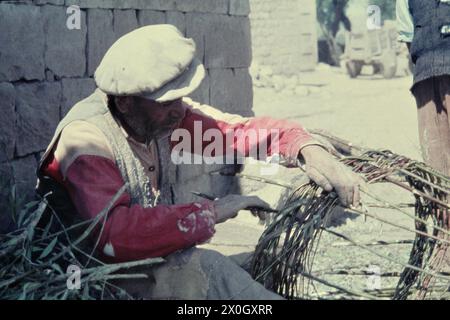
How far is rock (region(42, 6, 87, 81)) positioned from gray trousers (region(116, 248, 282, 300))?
78.7 inches

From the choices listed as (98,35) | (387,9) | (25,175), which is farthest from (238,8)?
(387,9)

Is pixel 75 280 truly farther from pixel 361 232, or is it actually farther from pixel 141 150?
pixel 361 232

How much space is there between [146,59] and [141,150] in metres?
0.49

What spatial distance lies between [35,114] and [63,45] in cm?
57

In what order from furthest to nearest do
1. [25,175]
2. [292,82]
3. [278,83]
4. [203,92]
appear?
Answer: [292,82] < [278,83] < [203,92] < [25,175]

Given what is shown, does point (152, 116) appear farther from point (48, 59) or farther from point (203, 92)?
point (203, 92)

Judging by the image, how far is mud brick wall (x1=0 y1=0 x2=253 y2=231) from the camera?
13.9 feet

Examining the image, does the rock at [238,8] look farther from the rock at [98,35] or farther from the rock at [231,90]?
the rock at [98,35]

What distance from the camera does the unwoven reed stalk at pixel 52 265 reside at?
2.90 meters

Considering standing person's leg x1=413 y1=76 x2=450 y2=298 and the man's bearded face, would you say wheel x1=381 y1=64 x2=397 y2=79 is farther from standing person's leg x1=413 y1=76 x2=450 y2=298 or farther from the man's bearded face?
the man's bearded face

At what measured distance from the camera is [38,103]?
4.54 meters

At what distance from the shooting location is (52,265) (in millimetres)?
3016

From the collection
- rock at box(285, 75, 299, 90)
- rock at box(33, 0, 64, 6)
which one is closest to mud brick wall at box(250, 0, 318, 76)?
rock at box(285, 75, 299, 90)

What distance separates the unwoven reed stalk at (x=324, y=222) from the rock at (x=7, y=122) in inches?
60.7
